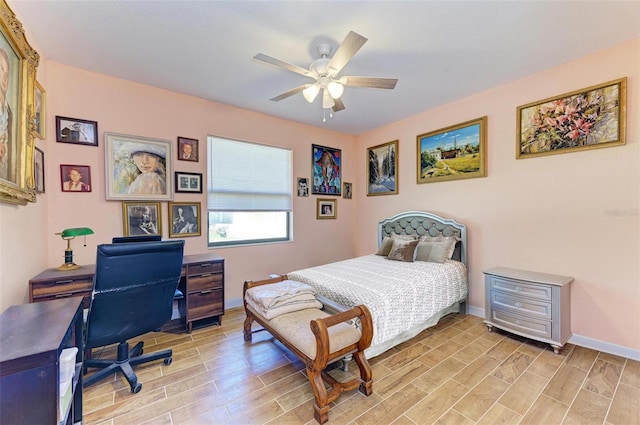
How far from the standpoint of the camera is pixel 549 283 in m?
2.47

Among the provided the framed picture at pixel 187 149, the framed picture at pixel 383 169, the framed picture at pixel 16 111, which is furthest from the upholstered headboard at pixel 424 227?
the framed picture at pixel 16 111

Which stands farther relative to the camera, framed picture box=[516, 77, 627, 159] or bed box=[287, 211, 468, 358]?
framed picture box=[516, 77, 627, 159]

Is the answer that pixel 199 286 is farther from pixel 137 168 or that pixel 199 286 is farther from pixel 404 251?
pixel 404 251

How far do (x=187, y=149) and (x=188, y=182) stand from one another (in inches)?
17.0

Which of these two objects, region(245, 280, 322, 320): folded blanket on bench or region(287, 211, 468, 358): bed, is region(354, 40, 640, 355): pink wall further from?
region(245, 280, 322, 320): folded blanket on bench

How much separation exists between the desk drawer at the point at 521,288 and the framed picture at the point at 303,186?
292 cm

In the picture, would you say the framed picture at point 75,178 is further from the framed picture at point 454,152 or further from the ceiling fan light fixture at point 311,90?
the framed picture at point 454,152

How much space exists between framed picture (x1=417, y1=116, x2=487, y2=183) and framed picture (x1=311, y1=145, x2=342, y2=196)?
1.51 m

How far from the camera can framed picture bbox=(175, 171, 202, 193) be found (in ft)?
10.8

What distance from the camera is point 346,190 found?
5.11 metres

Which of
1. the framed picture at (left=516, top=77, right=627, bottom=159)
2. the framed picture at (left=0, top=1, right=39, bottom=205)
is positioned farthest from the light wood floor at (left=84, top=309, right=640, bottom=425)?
the framed picture at (left=516, top=77, right=627, bottom=159)

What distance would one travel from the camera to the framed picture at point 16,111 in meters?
1.56

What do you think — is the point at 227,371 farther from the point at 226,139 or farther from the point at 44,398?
the point at 226,139

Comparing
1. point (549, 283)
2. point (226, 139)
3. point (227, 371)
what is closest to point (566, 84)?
point (549, 283)
